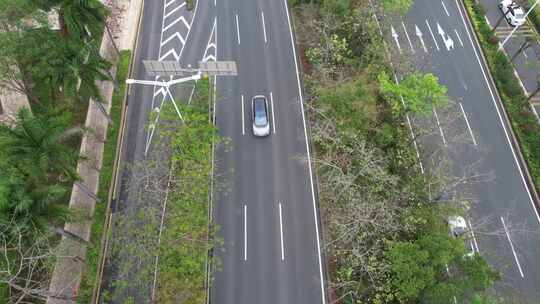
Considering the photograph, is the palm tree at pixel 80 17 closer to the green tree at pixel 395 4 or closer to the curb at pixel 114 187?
A: the curb at pixel 114 187

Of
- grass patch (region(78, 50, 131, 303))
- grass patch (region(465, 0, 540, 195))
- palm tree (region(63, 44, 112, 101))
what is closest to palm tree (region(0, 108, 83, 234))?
palm tree (region(63, 44, 112, 101))

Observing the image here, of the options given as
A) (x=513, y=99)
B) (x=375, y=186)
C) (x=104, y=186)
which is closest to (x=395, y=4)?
(x=513, y=99)

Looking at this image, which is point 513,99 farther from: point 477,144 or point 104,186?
point 104,186

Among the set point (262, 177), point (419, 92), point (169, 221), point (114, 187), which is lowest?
point (169, 221)

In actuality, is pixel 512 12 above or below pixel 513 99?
above

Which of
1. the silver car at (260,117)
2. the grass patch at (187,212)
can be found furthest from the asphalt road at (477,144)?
the grass patch at (187,212)

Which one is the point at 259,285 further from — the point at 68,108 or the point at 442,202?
the point at 68,108
